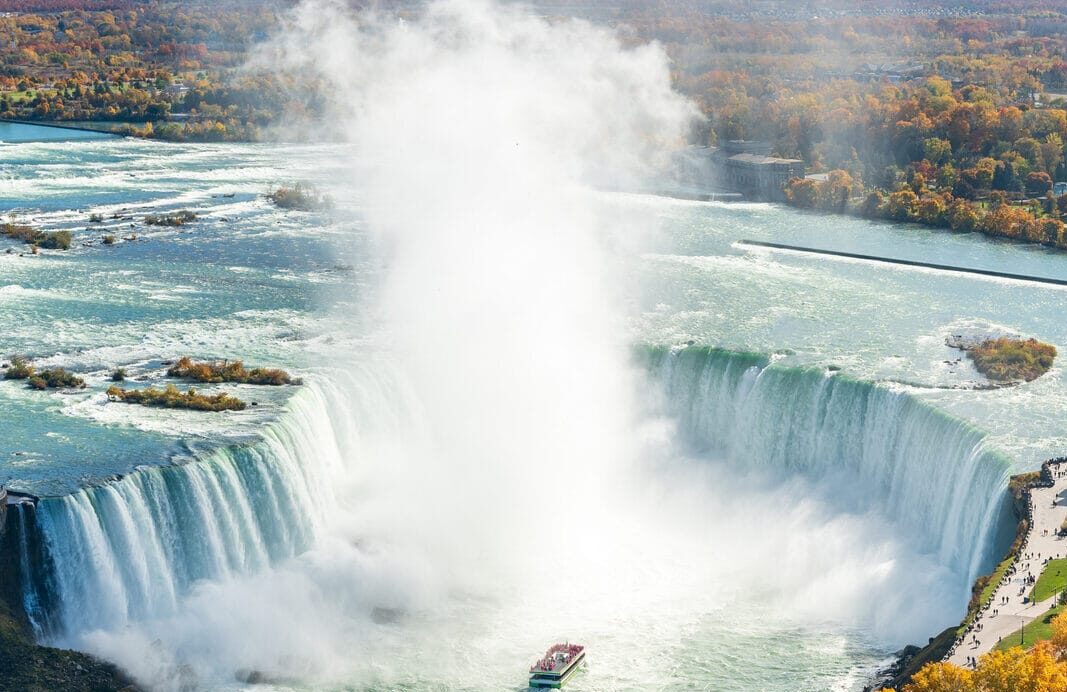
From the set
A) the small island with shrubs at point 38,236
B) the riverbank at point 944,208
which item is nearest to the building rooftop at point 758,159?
the riverbank at point 944,208

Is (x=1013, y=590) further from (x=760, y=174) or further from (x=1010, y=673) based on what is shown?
(x=760, y=174)

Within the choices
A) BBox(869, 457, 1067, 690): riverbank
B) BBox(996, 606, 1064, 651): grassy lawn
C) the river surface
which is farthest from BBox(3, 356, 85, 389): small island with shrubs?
BBox(996, 606, 1064, 651): grassy lawn

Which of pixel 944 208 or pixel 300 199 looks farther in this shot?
pixel 300 199

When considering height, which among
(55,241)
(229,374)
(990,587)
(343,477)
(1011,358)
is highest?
(55,241)

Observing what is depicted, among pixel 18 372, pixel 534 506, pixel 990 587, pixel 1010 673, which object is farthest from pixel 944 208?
pixel 1010 673

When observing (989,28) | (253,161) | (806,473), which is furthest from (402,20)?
(989,28)

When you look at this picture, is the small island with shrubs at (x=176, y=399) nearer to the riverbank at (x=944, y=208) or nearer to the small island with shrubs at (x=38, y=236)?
the small island with shrubs at (x=38, y=236)
